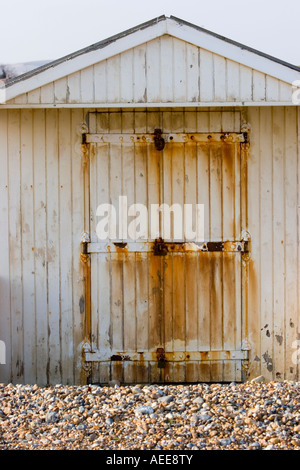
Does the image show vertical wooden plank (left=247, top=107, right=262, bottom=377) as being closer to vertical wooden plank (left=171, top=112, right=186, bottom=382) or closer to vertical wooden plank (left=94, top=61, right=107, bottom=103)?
vertical wooden plank (left=171, top=112, right=186, bottom=382)

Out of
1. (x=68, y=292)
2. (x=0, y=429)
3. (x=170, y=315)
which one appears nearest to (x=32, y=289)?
(x=68, y=292)

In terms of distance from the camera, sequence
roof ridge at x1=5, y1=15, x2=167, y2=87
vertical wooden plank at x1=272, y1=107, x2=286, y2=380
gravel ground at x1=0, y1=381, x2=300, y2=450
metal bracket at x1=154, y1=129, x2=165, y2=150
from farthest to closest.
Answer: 1. vertical wooden plank at x1=272, y1=107, x2=286, y2=380
2. metal bracket at x1=154, y1=129, x2=165, y2=150
3. roof ridge at x1=5, y1=15, x2=167, y2=87
4. gravel ground at x1=0, y1=381, x2=300, y2=450

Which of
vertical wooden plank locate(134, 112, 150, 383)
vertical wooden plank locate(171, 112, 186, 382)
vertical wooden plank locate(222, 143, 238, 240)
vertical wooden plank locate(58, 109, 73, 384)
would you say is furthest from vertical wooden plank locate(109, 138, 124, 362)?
vertical wooden plank locate(222, 143, 238, 240)

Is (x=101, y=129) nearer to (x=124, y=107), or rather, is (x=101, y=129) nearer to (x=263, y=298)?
(x=124, y=107)

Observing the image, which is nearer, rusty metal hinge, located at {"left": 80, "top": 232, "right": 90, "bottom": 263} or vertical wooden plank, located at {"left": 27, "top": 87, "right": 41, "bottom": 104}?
vertical wooden plank, located at {"left": 27, "top": 87, "right": 41, "bottom": 104}

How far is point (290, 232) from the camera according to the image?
6895 mm

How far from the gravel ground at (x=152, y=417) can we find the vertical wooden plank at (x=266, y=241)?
59cm

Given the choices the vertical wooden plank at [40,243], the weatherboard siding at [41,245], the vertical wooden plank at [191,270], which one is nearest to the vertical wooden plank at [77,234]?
the weatherboard siding at [41,245]

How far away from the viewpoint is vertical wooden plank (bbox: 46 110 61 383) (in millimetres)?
6832

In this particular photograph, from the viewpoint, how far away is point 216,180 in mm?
6832

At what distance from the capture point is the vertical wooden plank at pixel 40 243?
684 cm

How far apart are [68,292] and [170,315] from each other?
Answer: 1.01 metres

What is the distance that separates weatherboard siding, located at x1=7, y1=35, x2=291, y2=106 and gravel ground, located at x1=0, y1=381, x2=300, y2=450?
2538mm

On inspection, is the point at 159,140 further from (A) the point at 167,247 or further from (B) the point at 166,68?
(A) the point at 167,247
